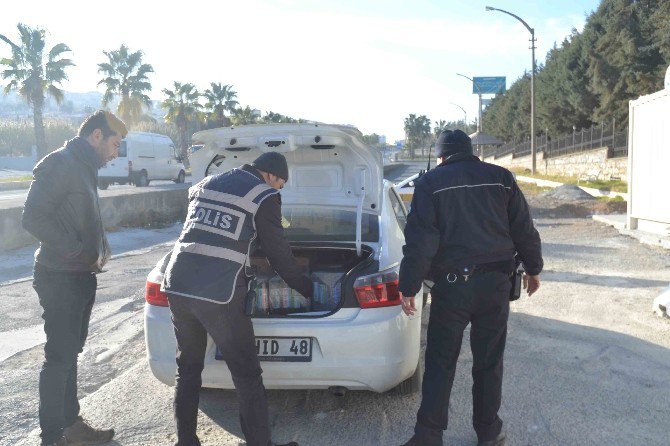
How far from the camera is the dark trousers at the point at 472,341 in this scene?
319 centimetres

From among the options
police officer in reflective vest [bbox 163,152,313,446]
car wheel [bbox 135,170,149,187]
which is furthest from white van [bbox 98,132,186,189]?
police officer in reflective vest [bbox 163,152,313,446]

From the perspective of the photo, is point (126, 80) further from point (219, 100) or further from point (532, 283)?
point (532, 283)

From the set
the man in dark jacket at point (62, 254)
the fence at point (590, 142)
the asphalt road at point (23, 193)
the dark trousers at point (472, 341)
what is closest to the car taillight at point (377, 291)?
the dark trousers at point (472, 341)

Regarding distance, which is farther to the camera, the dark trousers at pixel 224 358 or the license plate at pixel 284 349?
the license plate at pixel 284 349

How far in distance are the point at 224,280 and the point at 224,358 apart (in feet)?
1.41

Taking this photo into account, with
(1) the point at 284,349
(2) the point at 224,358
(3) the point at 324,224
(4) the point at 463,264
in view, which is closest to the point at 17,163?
(3) the point at 324,224

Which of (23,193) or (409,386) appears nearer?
(409,386)

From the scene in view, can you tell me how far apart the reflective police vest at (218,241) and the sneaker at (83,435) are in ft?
3.43

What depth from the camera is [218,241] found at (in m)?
3.03

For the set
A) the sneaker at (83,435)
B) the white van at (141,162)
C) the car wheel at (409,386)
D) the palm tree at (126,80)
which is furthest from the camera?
the palm tree at (126,80)

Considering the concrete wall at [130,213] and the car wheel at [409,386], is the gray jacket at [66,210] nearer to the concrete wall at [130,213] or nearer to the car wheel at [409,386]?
the car wheel at [409,386]

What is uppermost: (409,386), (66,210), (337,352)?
(66,210)

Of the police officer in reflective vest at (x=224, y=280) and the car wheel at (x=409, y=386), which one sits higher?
the police officer in reflective vest at (x=224, y=280)

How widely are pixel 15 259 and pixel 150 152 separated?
18.1 meters
